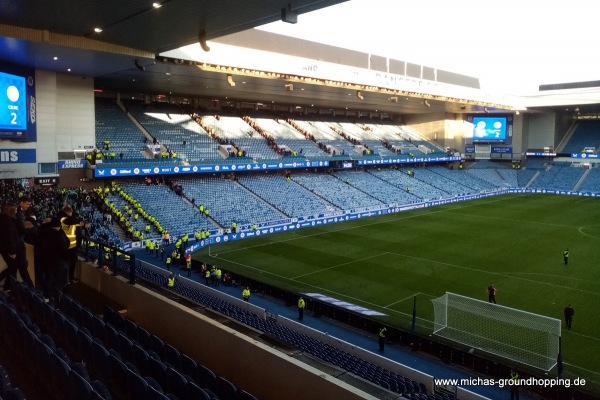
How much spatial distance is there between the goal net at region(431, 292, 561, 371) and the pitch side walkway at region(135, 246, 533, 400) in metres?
1.83

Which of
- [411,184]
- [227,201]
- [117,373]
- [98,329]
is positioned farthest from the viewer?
[411,184]

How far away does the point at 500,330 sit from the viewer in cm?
1495

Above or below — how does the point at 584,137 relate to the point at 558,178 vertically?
above

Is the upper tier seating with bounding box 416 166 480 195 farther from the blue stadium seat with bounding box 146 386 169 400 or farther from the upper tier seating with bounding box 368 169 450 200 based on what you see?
the blue stadium seat with bounding box 146 386 169 400

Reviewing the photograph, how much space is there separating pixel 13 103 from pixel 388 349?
18.5 meters

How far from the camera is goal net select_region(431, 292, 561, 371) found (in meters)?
13.5

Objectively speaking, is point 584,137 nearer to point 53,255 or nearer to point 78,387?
point 53,255

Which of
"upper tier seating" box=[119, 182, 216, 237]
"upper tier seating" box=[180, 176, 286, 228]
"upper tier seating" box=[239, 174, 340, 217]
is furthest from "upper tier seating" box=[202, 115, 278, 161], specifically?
"upper tier seating" box=[119, 182, 216, 237]

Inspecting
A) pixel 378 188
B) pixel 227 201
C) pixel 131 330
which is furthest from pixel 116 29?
pixel 378 188

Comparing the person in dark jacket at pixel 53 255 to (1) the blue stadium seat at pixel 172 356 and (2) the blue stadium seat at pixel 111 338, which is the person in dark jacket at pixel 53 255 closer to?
(2) the blue stadium seat at pixel 111 338

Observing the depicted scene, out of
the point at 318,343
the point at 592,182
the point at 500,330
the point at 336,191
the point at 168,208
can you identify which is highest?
the point at 592,182

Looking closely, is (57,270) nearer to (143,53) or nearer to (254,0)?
(254,0)

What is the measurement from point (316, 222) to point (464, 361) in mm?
22739

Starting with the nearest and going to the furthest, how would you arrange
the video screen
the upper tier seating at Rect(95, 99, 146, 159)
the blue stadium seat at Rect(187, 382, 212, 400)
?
the blue stadium seat at Rect(187, 382, 212, 400), the upper tier seating at Rect(95, 99, 146, 159), the video screen
